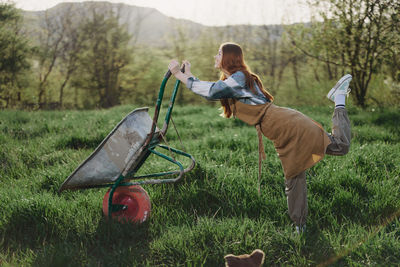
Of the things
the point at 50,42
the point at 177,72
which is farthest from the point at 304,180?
the point at 50,42

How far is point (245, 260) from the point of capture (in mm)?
1971

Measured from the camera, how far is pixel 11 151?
4336 mm

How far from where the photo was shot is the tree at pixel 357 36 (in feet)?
24.1

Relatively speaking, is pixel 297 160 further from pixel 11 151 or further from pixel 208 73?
pixel 208 73

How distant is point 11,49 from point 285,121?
589 inches

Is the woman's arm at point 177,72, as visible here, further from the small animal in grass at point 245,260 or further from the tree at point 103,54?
the tree at point 103,54

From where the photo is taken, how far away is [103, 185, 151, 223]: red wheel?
2709 millimetres

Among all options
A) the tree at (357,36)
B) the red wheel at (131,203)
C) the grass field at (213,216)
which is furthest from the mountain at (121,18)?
the red wheel at (131,203)

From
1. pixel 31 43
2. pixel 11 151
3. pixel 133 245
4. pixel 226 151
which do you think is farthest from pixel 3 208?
pixel 31 43

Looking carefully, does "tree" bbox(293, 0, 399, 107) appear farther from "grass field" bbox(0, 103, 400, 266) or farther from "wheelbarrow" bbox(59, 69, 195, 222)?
"wheelbarrow" bbox(59, 69, 195, 222)

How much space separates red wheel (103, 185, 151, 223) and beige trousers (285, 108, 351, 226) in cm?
123

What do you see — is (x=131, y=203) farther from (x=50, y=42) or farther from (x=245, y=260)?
(x=50, y=42)

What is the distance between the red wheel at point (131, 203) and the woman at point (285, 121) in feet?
3.43

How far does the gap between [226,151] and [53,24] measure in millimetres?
17845
